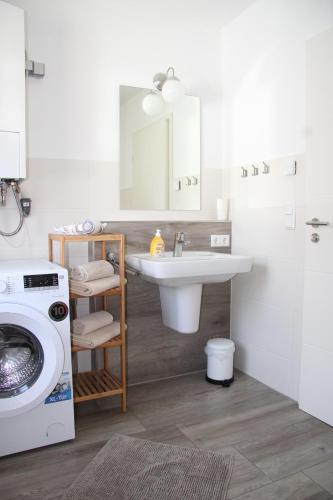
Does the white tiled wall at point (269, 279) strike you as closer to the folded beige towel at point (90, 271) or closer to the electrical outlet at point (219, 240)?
the electrical outlet at point (219, 240)

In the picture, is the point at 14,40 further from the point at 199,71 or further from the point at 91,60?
the point at 199,71

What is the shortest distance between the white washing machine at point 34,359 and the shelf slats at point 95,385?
0.64 ft

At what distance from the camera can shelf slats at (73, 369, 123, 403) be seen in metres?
1.97

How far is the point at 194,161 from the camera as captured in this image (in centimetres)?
263

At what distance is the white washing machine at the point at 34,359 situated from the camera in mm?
1629

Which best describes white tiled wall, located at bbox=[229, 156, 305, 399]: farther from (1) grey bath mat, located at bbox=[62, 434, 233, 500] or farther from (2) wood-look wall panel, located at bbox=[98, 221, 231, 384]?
(1) grey bath mat, located at bbox=[62, 434, 233, 500]

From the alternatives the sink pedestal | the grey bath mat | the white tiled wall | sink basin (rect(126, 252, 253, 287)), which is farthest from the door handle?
the grey bath mat

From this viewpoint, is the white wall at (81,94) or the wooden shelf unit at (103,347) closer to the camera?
the wooden shelf unit at (103,347)

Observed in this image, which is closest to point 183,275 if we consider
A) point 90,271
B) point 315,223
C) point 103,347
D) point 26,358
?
point 90,271

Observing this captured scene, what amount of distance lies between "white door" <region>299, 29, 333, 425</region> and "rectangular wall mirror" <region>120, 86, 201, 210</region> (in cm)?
A: 82

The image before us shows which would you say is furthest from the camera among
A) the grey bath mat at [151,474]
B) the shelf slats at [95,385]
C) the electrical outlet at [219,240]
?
the electrical outlet at [219,240]

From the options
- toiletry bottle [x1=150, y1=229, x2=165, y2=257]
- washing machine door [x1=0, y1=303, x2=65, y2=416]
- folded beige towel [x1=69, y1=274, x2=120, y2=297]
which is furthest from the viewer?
toiletry bottle [x1=150, y1=229, x2=165, y2=257]

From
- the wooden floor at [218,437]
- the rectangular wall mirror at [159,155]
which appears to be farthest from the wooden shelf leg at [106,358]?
the rectangular wall mirror at [159,155]

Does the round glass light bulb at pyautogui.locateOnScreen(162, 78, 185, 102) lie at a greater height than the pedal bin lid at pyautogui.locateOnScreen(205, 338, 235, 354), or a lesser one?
greater
